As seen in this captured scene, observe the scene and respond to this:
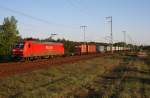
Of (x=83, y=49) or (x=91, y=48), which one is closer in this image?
(x=83, y=49)

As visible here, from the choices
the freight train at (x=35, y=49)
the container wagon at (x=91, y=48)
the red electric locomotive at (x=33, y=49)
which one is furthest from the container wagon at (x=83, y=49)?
the red electric locomotive at (x=33, y=49)

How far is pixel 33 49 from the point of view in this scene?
41.5 m

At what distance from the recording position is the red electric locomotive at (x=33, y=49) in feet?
125

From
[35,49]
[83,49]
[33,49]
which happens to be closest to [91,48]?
[83,49]

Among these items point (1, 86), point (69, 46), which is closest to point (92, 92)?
point (1, 86)

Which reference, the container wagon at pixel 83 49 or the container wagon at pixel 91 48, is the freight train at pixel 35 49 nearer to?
the container wagon at pixel 83 49

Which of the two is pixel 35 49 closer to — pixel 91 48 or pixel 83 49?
pixel 83 49

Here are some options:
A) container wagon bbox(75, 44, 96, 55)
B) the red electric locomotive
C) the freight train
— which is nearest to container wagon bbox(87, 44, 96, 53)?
container wagon bbox(75, 44, 96, 55)

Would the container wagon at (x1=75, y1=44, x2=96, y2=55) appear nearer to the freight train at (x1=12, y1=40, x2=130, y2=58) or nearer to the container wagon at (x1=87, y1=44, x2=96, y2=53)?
the container wagon at (x1=87, y1=44, x2=96, y2=53)

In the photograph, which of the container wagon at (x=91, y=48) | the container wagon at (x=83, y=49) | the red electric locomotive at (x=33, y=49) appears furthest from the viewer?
the container wagon at (x=91, y=48)

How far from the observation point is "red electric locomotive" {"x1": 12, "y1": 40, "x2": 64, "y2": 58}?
3813 centimetres

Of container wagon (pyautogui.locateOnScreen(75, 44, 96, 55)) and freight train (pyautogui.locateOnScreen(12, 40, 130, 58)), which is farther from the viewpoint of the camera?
container wagon (pyautogui.locateOnScreen(75, 44, 96, 55))

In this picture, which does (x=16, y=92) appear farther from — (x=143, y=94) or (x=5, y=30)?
(x=5, y=30)

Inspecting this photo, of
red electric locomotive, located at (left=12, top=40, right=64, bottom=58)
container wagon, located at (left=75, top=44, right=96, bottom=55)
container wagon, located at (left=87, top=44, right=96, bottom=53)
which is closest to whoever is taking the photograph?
red electric locomotive, located at (left=12, top=40, right=64, bottom=58)
